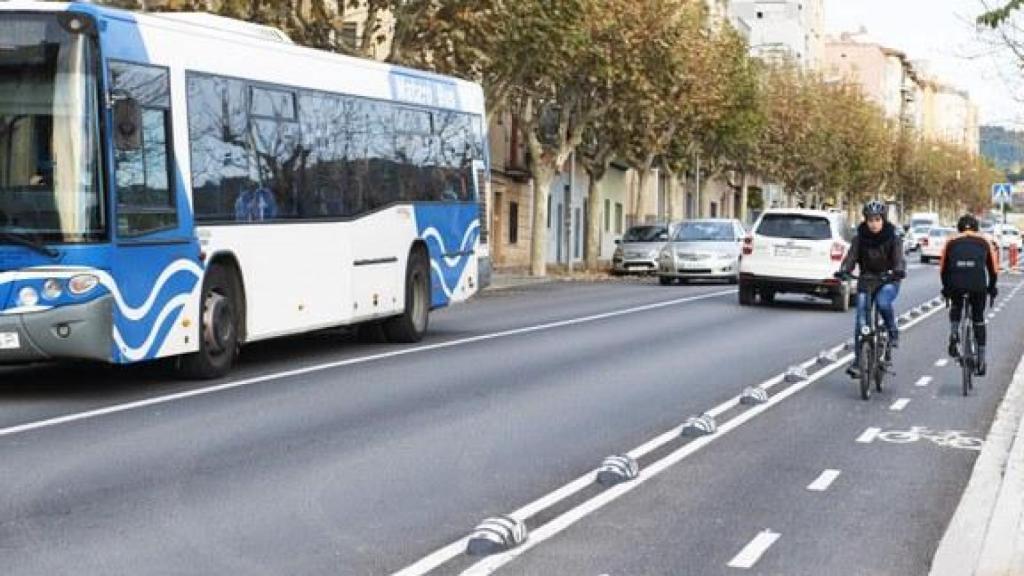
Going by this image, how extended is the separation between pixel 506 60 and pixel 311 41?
21.8ft

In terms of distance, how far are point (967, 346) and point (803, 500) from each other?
283 inches

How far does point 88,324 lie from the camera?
13.1 metres

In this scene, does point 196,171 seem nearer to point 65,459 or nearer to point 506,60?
point 65,459

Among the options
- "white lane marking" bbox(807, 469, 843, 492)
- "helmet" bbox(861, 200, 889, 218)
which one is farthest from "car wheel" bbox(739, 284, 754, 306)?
"white lane marking" bbox(807, 469, 843, 492)

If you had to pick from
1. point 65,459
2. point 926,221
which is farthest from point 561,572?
point 926,221

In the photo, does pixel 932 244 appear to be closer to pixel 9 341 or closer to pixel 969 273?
pixel 969 273

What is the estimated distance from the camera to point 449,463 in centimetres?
1078

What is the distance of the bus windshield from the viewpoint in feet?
42.9

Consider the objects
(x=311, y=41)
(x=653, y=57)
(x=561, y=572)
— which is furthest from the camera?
(x=653, y=57)

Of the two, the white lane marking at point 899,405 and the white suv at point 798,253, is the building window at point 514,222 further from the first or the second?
the white lane marking at point 899,405

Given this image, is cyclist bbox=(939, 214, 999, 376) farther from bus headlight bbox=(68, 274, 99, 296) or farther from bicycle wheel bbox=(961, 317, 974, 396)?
bus headlight bbox=(68, 274, 99, 296)

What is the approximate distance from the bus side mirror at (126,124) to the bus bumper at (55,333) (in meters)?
1.25

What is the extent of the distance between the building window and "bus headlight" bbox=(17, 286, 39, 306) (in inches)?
1865

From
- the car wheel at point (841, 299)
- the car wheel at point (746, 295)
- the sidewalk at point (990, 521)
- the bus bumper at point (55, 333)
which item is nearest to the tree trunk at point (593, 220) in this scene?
the car wheel at point (746, 295)
